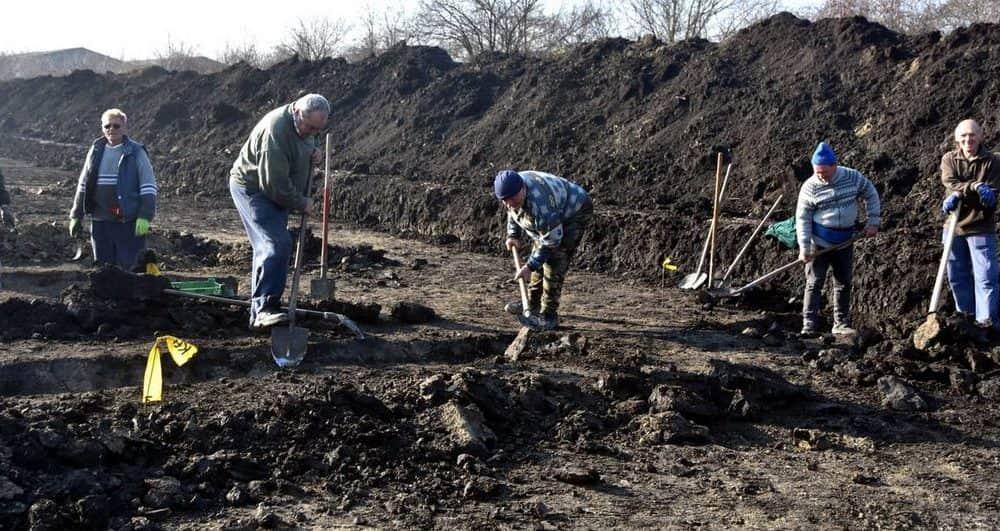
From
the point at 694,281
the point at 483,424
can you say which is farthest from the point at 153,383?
the point at 694,281

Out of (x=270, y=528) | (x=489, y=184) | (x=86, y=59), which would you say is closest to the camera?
(x=270, y=528)

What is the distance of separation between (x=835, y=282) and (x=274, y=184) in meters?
4.31

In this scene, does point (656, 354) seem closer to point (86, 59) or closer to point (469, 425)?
point (469, 425)

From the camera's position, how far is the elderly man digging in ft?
21.9

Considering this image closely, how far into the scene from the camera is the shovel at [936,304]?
669 centimetres

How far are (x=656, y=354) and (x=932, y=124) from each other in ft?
20.8

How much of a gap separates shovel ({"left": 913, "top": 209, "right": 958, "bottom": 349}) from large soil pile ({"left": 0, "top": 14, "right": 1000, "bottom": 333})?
33 cm

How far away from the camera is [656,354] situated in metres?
6.89

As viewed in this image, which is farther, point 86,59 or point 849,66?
point 86,59

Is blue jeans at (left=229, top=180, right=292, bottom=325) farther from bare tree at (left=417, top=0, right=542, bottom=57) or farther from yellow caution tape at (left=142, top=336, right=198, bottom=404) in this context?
bare tree at (left=417, top=0, right=542, bottom=57)

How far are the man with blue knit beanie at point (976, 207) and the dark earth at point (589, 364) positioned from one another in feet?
1.14

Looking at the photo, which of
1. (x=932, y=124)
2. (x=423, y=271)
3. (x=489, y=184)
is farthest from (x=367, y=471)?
(x=489, y=184)

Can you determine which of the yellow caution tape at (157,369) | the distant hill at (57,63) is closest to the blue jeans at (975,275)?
the yellow caution tape at (157,369)

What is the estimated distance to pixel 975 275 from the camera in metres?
7.08
